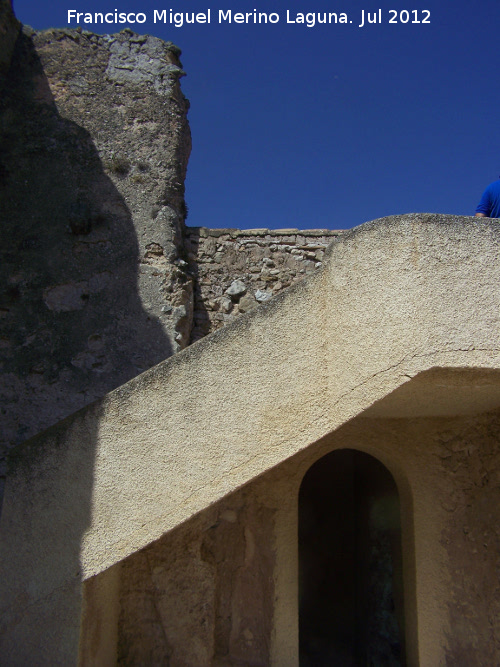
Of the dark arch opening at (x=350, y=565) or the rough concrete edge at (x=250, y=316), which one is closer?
the rough concrete edge at (x=250, y=316)

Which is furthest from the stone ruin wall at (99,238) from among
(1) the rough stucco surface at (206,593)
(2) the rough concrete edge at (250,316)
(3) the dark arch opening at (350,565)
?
(3) the dark arch opening at (350,565)

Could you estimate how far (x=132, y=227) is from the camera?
6.95m

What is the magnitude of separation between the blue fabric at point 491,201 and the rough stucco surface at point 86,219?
11.0ft

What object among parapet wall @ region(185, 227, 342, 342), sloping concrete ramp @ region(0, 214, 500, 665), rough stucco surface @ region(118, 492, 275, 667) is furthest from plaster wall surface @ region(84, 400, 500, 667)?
parapet wall @ region(185, 227, 342, 342)

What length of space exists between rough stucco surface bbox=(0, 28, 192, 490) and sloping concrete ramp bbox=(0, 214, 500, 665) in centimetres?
224

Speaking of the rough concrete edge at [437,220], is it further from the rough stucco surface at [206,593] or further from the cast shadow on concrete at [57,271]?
the cast shadow on concrete at [57,271]

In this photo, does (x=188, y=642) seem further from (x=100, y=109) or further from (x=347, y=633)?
(x=100, y=109)

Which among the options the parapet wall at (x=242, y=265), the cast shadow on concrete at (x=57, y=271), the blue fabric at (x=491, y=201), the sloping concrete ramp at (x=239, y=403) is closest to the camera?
the sloping concrete ramp at (x=239, y=403)

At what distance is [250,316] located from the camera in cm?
382

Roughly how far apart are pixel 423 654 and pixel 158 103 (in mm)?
6361

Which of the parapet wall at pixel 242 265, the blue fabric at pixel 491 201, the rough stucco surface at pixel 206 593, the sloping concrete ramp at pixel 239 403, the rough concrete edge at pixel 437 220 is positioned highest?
the parapet wall at pixel 242 265

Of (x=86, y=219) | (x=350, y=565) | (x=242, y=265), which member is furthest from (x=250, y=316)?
(x=350, y=565)

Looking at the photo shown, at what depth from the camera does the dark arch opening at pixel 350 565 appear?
579 cm

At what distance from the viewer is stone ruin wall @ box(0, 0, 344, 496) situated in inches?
252
